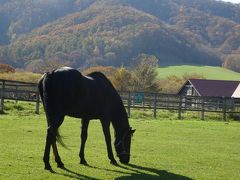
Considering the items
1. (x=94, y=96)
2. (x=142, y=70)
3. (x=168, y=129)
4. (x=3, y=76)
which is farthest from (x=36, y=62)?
(x=94, y=96)

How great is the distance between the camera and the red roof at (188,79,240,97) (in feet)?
202

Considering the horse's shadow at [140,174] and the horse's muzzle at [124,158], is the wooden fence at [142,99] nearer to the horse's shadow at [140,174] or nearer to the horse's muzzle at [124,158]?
the horse's muzzle at [124,158]

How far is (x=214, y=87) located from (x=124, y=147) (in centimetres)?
5554

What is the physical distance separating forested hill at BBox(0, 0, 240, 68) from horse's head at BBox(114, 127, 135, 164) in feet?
315

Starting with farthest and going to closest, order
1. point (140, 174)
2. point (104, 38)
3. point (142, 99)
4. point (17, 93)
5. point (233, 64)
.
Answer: point (104, 38) < point (233, 64) < point (142, 99) < point (17, 93) < point (140, 174)

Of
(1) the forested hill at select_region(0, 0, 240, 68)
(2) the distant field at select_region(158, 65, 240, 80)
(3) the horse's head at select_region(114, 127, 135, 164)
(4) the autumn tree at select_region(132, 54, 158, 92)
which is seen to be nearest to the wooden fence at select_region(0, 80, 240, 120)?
(3) the horse's head at select_region(114, 127, 135, 164)

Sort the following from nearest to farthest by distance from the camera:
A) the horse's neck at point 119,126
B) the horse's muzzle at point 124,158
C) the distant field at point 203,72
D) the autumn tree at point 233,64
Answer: the horse's muzzle at point 124,158 → the horse's neck at point 119,126 → the distant field at point 203,72 → the autumn tree at point 233,64

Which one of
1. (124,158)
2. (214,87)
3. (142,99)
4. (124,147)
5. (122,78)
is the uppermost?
(122,78)

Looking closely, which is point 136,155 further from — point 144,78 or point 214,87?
point 214,87

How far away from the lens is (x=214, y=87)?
206 feet

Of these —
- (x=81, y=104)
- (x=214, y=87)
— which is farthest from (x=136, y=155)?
(x=214, y=87)

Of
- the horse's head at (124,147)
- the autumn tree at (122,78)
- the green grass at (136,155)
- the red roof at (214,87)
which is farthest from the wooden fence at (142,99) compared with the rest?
the red roof at (214,87)

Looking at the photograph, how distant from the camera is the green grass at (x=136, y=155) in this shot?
7.74 meters

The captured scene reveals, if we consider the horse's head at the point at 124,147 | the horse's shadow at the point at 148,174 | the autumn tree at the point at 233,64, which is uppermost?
the autumn tree at the point at 233,64
